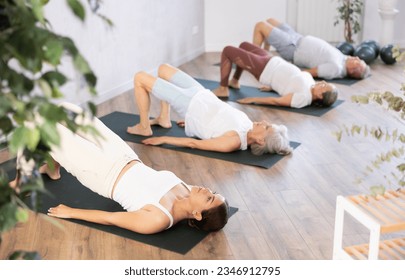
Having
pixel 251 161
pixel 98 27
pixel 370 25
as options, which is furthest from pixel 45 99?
pixel 370 25

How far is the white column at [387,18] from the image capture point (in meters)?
6.62

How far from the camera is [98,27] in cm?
492

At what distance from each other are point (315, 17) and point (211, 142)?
387 centimetres

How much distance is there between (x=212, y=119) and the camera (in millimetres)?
3963

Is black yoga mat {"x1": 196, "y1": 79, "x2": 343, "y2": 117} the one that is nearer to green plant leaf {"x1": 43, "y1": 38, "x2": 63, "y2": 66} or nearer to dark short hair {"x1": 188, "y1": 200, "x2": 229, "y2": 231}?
dark short hair {"x1": 188, "y1": 200, "x2": 229, "y2": 231}

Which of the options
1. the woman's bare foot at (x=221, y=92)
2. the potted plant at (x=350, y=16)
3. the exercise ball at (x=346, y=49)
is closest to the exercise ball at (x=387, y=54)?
the exercise ball at (x=346, y=49)

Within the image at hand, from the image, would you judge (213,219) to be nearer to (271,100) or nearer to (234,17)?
(271,100)

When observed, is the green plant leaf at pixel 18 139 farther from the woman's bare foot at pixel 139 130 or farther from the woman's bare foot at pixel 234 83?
the woman's bare foot at pixel 234 83

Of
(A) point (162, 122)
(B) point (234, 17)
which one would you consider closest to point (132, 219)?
(A) point (162, 122)

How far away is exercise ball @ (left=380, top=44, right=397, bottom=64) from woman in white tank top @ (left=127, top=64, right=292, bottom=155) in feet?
9.36

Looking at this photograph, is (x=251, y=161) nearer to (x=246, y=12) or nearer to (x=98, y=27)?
(x=98, y=27)

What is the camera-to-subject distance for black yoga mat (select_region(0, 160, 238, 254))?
2785 millimetres

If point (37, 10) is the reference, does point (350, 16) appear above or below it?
below

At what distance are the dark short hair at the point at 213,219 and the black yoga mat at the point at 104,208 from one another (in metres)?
0.05
